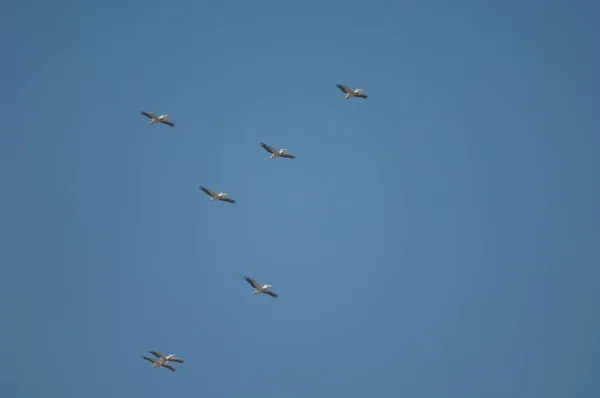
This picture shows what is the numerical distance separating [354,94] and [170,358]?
995 inches

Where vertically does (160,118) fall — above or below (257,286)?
above

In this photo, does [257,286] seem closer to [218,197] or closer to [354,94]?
[218,197]

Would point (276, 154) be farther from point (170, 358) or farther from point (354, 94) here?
point (170, 358)

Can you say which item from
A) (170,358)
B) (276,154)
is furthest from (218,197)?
(170,358)

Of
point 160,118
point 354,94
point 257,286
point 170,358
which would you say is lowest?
point 170,358

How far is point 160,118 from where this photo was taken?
9325 cm

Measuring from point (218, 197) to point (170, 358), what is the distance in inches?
520

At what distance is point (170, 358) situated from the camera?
9050cm

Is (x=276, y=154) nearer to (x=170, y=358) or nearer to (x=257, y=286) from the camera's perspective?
(x=257, y=286)

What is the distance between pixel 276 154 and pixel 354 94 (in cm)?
772

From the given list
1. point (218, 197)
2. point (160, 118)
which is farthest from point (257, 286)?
point (160, 118)

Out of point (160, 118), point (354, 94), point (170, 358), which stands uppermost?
point (354, 94)

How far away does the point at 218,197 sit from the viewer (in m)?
Result: 90.4

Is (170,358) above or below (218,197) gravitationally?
below
